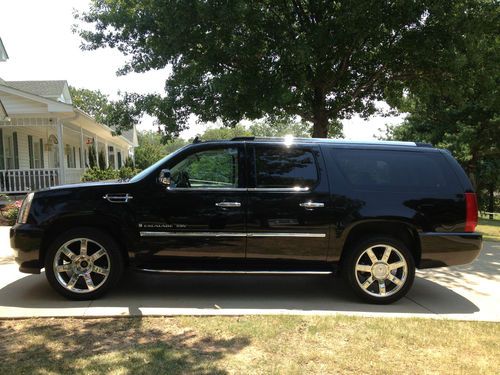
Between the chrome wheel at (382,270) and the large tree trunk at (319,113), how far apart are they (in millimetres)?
9478

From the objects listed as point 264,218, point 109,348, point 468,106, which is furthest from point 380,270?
point 468,106

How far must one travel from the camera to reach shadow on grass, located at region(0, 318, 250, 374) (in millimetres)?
3572

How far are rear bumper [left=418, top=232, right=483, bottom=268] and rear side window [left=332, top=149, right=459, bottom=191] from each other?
0.57 meters

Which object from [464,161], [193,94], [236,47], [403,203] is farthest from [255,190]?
[464,161]

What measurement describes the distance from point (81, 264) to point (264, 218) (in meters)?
2.19

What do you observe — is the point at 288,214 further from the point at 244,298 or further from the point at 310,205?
the point at 244,298

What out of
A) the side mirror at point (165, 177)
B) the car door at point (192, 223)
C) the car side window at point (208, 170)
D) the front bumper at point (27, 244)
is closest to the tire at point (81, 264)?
the front bumper at point (27, 244)

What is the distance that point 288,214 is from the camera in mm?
5297

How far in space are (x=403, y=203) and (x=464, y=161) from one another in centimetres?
2528

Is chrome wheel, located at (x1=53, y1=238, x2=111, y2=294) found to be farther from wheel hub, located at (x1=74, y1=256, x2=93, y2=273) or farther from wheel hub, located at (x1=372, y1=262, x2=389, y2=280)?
wheel hub, located at (x1=372, y1=262, x2=389, y2=280)

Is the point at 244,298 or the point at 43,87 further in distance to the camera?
the point at 43,87

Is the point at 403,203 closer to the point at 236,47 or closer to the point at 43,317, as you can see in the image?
the point at 43,317

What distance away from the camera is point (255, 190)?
535 centimetres

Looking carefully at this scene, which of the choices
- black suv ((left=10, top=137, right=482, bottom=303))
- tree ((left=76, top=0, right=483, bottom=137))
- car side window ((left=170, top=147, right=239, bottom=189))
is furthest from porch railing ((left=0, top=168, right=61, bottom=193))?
car side window ((left=170, top=147, right=239, bottom=189))
